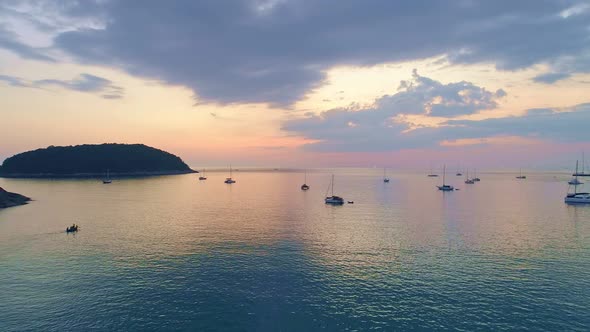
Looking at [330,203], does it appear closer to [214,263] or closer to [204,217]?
[204,217]

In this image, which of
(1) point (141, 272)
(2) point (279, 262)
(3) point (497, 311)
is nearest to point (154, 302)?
(1) point (141, 272)

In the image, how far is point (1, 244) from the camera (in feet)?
216

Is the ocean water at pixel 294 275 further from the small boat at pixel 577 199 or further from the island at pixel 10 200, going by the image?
the small boat at pixel 577 199

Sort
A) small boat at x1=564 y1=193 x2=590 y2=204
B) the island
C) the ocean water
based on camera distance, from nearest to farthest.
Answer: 1. the ocean water
2. the island
3. small boat at x1=564 y1=193 x2=590 y2=204

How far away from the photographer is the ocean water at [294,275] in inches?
1426

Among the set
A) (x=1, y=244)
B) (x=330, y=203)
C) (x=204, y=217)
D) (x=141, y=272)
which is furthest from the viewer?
(x=330, y=203)

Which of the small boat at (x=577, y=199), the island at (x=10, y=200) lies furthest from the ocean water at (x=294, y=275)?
the small boat at (x=577, y=199)

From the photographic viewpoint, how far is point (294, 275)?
1951 inches

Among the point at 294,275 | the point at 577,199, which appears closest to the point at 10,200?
the point at 294,275

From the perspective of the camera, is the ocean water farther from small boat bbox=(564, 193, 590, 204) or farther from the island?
small boat bbox=(564, 193, 590, 204)

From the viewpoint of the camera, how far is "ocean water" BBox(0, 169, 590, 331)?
119ft

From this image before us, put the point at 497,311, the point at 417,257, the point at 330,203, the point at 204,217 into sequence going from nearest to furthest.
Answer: the point at 497,311
the point at 417,257
the point at 204,217
the point at 330,203

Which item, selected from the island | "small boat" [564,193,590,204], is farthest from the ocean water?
"small boat" [564,193,590,204]

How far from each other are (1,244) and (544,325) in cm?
9321
